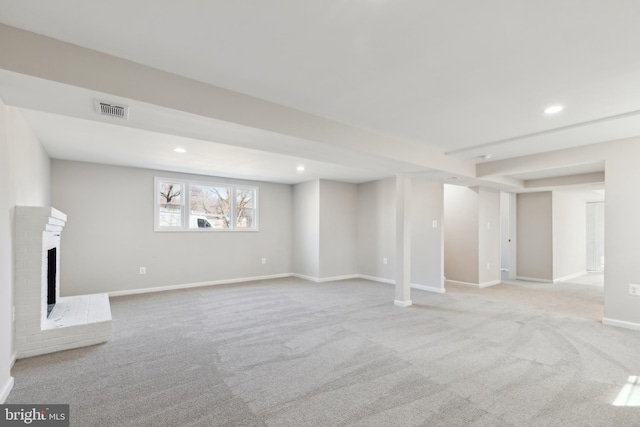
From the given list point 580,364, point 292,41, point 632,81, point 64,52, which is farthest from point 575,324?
point 64,52

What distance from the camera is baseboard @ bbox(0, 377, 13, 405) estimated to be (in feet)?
7.14

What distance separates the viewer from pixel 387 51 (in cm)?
199

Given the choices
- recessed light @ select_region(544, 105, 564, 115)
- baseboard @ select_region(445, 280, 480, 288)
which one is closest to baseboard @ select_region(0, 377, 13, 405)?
recessed light @ select_region(544, 105, 564, 115)

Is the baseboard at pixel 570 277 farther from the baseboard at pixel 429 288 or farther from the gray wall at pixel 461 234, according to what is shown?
the baseboard at pixel 429 288

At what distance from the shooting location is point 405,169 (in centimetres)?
457

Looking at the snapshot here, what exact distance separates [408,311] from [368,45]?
146 inches

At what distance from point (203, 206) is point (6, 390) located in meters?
4.63

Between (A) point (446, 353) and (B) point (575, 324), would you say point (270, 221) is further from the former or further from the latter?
(B) point (575, 324)

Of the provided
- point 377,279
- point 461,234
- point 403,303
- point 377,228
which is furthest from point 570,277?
point 403,303

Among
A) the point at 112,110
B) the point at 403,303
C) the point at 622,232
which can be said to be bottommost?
the point at 403,303

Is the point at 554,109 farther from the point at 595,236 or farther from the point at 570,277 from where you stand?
the point at 595,236

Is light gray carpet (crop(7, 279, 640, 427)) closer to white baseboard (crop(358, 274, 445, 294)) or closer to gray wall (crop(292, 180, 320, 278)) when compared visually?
white baseboard (crop(358, 274, 445, 294))

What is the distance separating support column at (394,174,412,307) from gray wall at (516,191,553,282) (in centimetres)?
443

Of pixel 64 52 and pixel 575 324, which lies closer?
pixel 64 52
